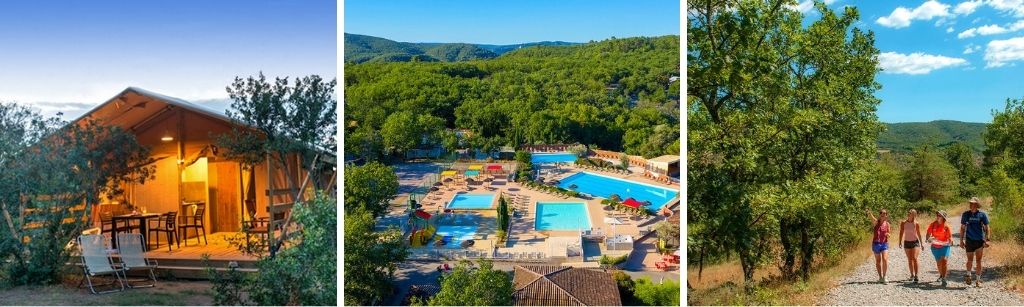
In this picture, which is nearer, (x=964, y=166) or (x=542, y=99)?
(x=542, y=99)

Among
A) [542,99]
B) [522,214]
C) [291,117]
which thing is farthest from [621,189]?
[291,117]

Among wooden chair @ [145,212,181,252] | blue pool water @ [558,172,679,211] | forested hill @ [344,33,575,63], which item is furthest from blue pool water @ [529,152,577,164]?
wooden chair @ [145,212,181,252]

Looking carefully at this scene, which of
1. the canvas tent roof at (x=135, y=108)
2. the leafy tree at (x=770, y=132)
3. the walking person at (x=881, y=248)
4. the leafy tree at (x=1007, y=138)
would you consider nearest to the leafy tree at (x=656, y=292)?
the leafy tree at (x=770, y=132)

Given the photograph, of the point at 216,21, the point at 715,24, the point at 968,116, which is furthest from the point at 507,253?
the point at 968,116

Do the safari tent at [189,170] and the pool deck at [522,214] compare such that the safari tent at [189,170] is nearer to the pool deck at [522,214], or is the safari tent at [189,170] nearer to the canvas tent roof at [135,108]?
the canvas tent roof at [135,108]

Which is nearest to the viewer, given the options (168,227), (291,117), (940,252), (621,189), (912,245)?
(940,252)

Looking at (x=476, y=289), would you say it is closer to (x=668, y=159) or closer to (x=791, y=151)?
(x=668, y=159)
